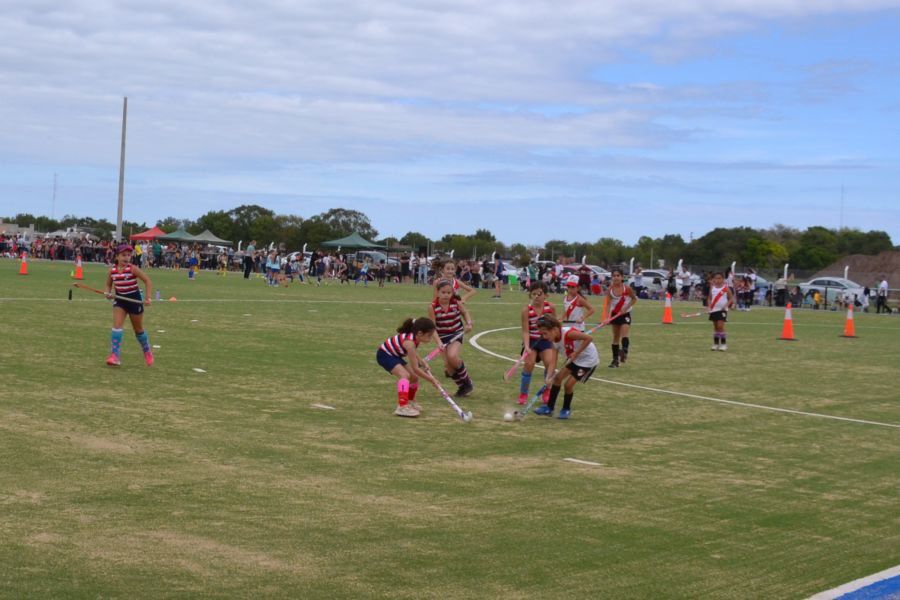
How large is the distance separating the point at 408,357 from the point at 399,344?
26 centimetres

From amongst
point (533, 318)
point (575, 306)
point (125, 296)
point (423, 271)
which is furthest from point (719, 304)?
point (423, 271)

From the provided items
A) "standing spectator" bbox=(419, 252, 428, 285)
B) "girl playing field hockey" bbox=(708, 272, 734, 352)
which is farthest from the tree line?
"girl playing field hockey" bbox=(708, 272, 734, 352)

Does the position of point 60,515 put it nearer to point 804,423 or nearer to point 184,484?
point 184,484

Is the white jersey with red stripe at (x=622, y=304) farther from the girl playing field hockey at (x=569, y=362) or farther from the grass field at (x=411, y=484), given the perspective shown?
the girl playing field hockey at (x=569, y=362)

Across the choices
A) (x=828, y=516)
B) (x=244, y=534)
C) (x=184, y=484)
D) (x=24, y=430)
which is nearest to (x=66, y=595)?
(x=244, y=534)

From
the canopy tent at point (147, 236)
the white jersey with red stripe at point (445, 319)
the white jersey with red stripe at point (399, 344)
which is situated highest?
the canopy tent at point (147, 236)

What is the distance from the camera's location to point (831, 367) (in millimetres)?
22375

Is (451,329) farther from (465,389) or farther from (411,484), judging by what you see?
(411,484)

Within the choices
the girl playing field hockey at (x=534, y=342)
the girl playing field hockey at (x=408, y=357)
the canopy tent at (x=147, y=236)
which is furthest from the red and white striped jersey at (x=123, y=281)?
the canopy tent at (x=147, y=236)

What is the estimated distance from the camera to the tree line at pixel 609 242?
4222 inches

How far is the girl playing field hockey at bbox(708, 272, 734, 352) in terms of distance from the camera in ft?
80.3

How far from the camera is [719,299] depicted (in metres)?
24.5

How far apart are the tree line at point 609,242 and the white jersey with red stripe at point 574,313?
74467 millimetres

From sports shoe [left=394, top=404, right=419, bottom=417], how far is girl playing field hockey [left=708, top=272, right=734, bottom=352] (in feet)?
41.5
